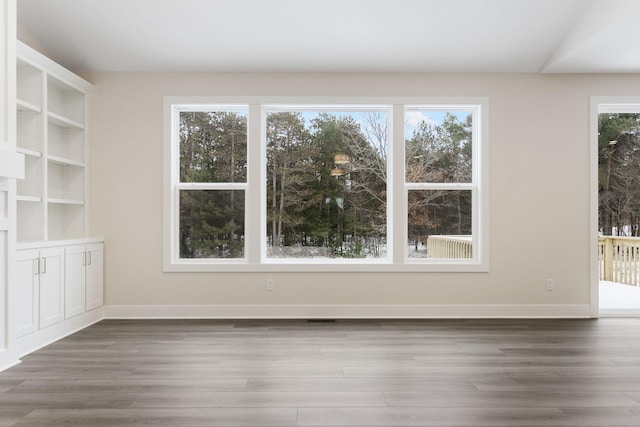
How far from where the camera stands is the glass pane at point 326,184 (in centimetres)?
505

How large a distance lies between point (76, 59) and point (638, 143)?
5897 millimetres

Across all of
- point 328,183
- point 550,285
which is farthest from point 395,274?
point 550,285

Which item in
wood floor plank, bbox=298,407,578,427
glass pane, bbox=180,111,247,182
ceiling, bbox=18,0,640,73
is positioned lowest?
wood floor plank, bbox=298,407,578,427

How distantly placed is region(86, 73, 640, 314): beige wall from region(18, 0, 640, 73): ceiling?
21 cm

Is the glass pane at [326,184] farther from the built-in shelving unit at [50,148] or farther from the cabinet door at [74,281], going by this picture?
the built-in shelving unit at [50,148]

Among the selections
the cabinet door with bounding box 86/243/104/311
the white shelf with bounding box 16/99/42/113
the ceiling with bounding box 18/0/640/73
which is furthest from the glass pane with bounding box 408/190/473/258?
the white shelf with bounding box 16/99/42/113

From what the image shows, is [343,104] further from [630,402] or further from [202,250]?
[630,402]

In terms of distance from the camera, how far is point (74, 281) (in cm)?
432

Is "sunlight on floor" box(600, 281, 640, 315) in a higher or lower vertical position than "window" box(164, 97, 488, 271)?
lower

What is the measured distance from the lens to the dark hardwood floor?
8.07 feet

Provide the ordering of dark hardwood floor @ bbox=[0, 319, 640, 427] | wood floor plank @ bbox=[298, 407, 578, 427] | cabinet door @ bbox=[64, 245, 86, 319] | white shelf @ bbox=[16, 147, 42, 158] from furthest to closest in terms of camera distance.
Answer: cabinet door @ bbox=[64, 245, 86, 319] < white shelf @ bbox=[16, 147, 42, 158] < dark hardwood floor @ bbox=[0, 319, 640, 427] < wood floor plank @ bbox=[298, 407, 578, 427]

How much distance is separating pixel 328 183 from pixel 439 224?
1.26 metres

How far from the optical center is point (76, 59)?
185 inches

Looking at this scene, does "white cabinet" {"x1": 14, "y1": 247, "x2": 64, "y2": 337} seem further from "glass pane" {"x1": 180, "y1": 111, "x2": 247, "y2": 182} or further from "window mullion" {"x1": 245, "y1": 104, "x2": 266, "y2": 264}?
"window mullion" {"x1": 245, "y1": 104, "x2": 266, "y2": 264}
